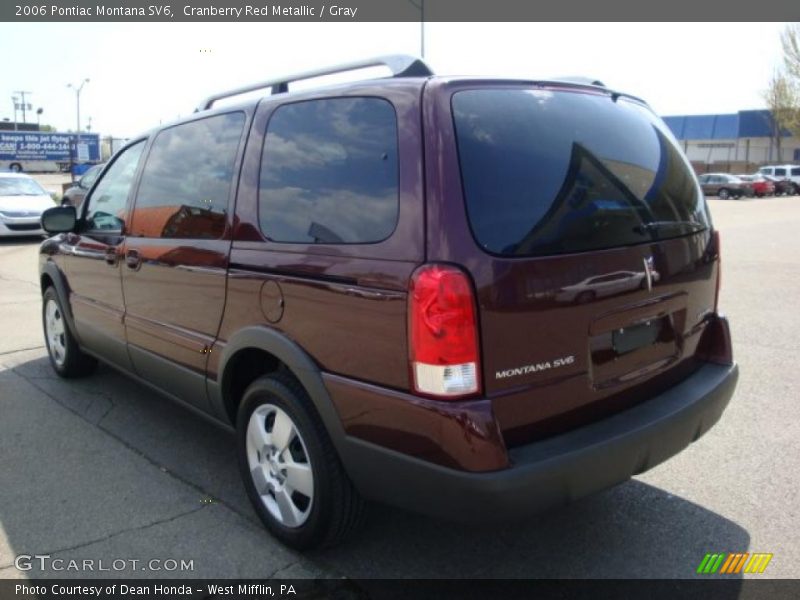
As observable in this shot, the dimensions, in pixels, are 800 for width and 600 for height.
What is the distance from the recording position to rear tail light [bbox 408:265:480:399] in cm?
228

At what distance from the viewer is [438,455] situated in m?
2.31

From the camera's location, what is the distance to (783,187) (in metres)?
42.7

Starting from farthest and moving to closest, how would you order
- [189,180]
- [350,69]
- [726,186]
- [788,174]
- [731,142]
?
[731,142]
[788,174]
[726,186]
[189,180]
[350,69]

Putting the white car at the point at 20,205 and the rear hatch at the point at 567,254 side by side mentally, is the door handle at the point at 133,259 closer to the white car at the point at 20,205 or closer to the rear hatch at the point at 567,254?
the rear hatch at the point at 567,254

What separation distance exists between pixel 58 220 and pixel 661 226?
157 inches

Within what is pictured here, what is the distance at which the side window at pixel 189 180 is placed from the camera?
3350 mm

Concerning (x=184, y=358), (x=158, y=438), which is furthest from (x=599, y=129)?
(x=158, y=438)

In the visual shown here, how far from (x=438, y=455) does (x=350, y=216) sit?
3.16ft

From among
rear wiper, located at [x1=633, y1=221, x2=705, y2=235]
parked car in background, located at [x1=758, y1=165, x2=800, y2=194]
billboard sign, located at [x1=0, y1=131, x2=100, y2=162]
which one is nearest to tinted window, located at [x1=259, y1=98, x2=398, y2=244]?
rear wiper, located at [x1=633, y1=221, x2=705, y2=235]

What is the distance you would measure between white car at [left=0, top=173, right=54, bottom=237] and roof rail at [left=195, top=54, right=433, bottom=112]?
11848mm

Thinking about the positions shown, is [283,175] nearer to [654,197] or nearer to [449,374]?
[449,374]

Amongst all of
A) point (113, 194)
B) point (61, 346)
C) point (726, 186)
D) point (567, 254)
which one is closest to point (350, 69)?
point (567, 254)
